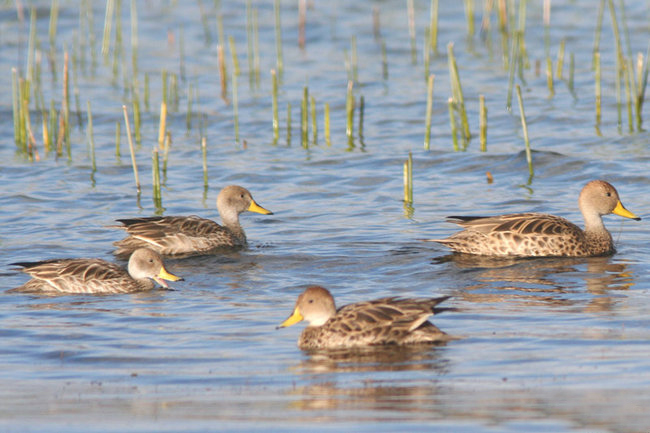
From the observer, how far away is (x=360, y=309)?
8609 millimetres

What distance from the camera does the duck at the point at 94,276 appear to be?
416 inches

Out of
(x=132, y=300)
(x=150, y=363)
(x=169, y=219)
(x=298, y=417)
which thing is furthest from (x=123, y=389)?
(x=169, y=219)

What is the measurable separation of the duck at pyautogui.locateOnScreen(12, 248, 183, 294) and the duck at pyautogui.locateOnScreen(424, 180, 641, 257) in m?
2.92

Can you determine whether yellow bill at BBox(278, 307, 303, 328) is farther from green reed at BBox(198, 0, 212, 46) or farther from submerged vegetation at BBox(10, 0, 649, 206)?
green reed at BBox(198, 0, 212, 46)

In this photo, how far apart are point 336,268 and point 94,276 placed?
2356 millimetres

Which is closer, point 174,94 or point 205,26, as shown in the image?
point 174,94

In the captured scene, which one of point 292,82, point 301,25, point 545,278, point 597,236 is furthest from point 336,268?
point 301,25

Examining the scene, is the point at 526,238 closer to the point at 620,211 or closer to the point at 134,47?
the point at 620,211

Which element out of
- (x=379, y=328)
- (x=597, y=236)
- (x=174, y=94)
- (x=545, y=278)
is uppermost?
(x=174, y=94)

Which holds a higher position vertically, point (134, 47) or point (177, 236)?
point (134, 47)

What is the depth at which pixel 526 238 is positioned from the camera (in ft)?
39.0

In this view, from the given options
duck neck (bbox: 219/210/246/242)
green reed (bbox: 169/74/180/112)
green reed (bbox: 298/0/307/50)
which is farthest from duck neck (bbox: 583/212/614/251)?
green reed (bbox: 298/0/307/50)

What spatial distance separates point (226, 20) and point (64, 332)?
747 inches

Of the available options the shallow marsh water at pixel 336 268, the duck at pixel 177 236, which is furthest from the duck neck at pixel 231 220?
the shallow marsh water at pixel 336 268
